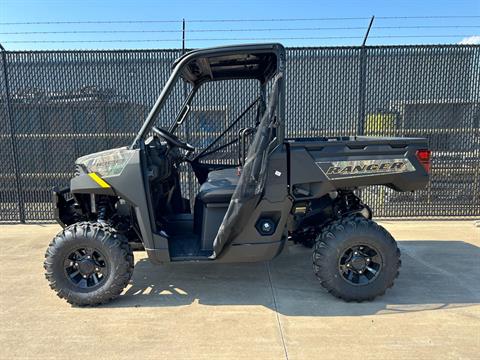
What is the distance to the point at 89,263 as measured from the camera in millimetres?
3234

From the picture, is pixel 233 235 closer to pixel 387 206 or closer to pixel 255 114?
pixel 255 114

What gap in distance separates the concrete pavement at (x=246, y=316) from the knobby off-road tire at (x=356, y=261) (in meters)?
0.13

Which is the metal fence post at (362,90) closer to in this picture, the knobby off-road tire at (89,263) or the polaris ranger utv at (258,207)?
the polaris ranger utv at (258,207)

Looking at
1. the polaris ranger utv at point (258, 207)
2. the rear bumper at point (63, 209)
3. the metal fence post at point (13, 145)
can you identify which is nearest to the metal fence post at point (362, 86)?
the polaris ranger utv at point (258, 207)

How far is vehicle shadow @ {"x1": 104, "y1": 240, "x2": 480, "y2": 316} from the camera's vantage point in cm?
319

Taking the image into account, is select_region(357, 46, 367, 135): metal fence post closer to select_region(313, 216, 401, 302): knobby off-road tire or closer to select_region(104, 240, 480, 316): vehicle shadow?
select_region(104, 240, 480, 316): vehicle shadow

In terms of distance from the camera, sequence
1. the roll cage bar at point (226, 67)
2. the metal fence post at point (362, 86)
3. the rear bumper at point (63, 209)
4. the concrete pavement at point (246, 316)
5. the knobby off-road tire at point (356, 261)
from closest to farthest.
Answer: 1. the concrete pavement at point (246, 316)
2. the roll cage bar at point (226, 67)
3. the knobby off-road tire at point (356, 261)
4. the rear bumper at point (63, 209)
5. the metal fence post at point (362, 86)

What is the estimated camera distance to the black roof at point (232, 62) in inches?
120

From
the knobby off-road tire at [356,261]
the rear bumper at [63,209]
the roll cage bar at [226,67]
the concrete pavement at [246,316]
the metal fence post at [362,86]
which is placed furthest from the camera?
the metal fence post at [362,86]

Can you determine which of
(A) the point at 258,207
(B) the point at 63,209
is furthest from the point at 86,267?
(A) the point at 258,207

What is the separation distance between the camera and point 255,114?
4535mm

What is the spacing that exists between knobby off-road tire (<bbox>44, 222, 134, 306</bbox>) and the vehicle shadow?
0.22 m

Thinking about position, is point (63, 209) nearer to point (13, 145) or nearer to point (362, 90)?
point (13, 145)

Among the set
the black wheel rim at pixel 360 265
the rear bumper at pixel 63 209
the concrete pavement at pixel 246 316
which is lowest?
the concrete pavement at pixel 246 316
